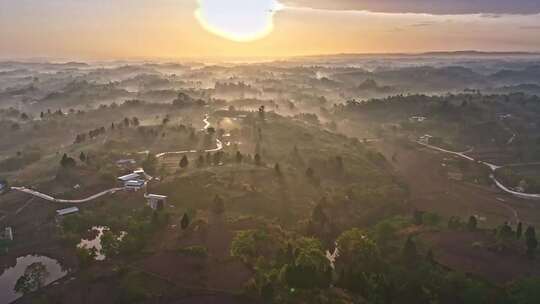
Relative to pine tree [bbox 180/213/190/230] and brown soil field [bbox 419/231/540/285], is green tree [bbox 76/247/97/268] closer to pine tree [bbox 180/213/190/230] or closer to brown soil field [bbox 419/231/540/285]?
pine tree [bbox 180/213/190/230]

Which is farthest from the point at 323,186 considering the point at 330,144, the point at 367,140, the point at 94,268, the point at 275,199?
the point at 367,140

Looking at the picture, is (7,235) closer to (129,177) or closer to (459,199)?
(129,177)

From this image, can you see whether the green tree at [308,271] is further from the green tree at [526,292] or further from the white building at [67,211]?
the white building at [67,211]

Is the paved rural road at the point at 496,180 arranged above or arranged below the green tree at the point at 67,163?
below

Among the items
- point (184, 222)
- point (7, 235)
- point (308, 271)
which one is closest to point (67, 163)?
point (7, 235)

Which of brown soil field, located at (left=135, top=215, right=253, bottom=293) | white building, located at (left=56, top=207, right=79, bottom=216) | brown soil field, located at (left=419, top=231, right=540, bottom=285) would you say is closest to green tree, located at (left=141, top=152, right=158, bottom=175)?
white building, located at (left=56, top=207, right=79, bottom=216)

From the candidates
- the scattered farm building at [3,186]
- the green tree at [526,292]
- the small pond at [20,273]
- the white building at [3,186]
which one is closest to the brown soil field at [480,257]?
the green tree at [526,292]

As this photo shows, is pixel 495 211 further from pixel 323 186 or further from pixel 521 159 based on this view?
pixel 521 159
